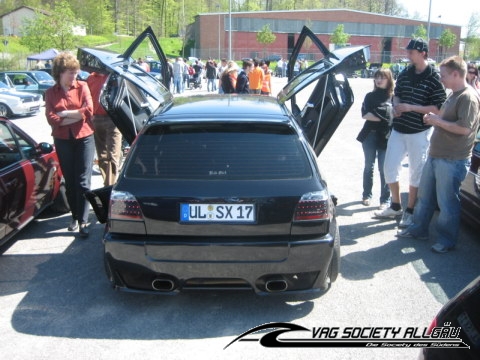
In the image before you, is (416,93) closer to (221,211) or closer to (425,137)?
(425,137)

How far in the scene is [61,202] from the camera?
6238 mm

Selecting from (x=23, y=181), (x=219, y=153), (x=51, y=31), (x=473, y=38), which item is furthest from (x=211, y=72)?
(x=473, y=38)

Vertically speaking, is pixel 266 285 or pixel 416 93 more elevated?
pixel 416 93

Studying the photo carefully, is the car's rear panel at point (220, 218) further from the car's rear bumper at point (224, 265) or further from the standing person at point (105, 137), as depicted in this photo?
the standing person at point (105, 137)

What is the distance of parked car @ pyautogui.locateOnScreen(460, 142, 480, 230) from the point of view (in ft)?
16.3

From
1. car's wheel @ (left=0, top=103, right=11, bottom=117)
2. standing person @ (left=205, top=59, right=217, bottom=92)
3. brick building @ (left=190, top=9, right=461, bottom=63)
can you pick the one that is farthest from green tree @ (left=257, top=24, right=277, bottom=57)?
car's wheel @ (left=0, top=103, right=11, bottom=117)

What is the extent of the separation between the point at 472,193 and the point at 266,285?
283 cm

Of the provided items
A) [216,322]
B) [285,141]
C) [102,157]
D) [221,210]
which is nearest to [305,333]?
[216,322]

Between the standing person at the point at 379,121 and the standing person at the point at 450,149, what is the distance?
122 centimetres

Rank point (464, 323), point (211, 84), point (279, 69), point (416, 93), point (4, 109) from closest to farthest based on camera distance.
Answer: point (464, 323) < point (416, 93) < point (4, 109) < point (211, 84) < point (279, 69)

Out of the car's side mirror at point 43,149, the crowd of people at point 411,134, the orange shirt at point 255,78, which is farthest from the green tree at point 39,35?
the car's side mirror at point 43,149

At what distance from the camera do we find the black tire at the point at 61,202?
20.3 feet

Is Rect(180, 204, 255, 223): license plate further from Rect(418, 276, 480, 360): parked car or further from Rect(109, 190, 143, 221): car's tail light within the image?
Rect(418, 276, 480, 360): parked car

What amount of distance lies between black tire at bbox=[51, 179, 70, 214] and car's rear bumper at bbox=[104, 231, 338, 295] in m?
2.96
